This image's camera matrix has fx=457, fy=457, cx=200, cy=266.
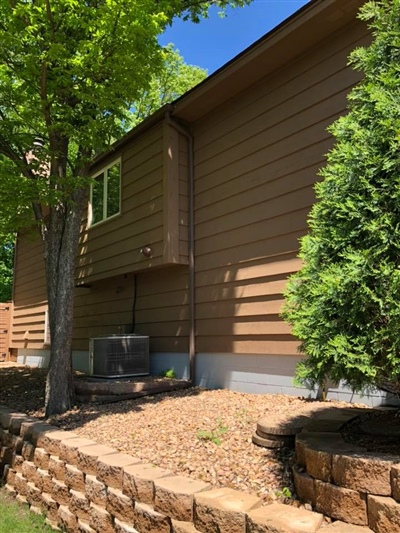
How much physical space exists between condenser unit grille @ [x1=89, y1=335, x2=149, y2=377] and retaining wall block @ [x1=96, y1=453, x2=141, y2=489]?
3.36 m

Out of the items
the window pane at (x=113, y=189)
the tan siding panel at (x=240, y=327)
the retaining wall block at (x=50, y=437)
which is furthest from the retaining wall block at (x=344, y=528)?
the window pane at (x=113, y=189)

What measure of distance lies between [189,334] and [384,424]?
3.99 meters

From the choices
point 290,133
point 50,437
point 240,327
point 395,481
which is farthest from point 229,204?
point 395,481

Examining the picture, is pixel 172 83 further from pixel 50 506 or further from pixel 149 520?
pixel 149 520

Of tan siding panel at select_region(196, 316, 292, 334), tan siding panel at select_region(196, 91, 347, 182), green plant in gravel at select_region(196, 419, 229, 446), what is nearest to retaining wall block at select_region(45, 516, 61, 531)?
green plant in gravel at select_region(196, 419, 229, 446)

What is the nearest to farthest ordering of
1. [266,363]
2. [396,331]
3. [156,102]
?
1. [396,331]
2. [266,363]
3. [156,102]

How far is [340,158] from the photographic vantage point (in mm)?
2680

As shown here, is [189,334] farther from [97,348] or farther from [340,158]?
[340,158]

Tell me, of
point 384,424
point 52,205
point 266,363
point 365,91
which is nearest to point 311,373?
point 384,424

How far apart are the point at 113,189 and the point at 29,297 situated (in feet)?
19.6

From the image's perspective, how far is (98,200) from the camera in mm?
9148

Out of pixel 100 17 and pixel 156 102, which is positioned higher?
pixel 156 102

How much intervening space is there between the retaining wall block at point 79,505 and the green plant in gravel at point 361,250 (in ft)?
6.83

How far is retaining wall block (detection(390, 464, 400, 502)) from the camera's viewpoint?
2.10 m
